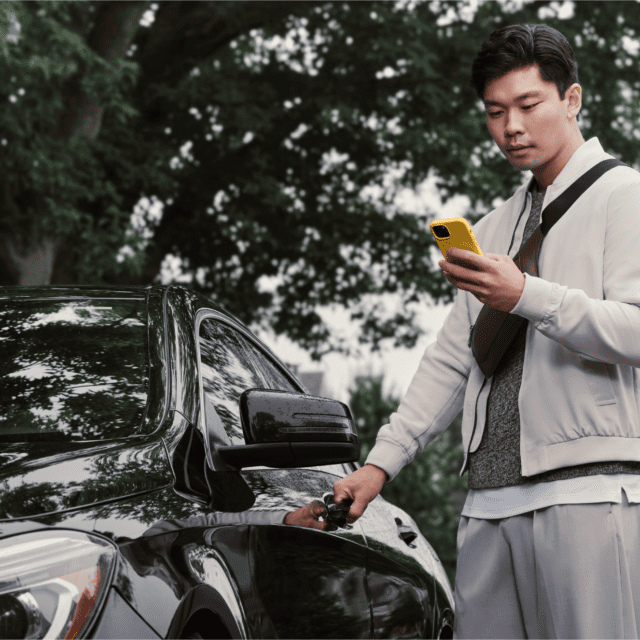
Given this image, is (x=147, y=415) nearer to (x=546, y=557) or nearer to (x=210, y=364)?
(x=210, y=364)

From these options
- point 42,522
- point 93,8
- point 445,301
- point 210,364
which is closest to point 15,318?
point 210,364

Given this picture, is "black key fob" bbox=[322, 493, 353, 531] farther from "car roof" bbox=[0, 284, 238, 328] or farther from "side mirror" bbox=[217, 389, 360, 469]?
"car roof" bbox=[0, 284, 238, 328]

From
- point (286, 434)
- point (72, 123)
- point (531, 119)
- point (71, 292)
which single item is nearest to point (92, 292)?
point (71, 292)

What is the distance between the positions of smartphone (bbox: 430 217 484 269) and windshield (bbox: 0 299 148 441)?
82cm

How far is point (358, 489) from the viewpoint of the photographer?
8.29 feet

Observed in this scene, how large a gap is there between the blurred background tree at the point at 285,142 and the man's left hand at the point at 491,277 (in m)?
9.80

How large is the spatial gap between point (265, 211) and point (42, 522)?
1247cm

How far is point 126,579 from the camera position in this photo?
71.4 inches

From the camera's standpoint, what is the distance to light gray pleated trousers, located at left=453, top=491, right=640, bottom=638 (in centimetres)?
200

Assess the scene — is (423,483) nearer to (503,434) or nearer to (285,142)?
(285,142)

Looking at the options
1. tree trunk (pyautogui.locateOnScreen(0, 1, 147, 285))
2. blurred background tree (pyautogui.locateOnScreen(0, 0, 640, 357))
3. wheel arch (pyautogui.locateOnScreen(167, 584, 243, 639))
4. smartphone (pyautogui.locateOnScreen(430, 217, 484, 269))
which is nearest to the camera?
wheel arch (pyautogui.locateOnScreen(167, 584, 243, 639))

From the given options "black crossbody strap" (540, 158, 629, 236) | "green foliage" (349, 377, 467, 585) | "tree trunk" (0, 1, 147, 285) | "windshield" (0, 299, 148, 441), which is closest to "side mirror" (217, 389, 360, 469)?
"windshield" (0, 299, 148, 441)

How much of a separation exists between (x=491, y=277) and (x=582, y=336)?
224 mm

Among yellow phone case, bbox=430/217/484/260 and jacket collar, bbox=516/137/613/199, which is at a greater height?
jacket collar, bbox=516/137/613/199
